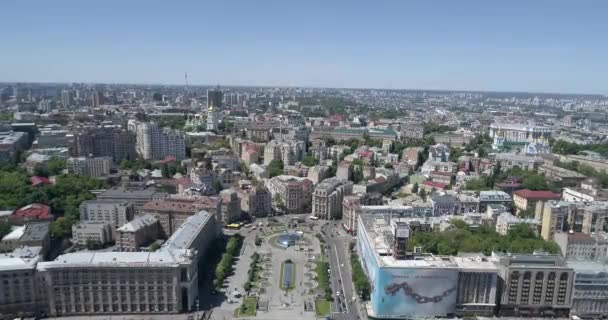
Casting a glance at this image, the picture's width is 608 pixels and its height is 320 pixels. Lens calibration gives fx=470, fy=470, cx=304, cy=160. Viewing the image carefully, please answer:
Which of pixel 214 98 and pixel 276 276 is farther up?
pixel 214 98

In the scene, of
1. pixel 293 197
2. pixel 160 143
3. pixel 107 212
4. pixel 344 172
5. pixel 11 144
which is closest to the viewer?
pixel 107 212

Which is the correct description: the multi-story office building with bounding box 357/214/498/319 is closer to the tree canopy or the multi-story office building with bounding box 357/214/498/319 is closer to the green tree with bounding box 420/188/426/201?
the tree canopy

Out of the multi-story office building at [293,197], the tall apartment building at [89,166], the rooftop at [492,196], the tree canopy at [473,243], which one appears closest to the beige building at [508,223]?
the tree canopy at [473,243]

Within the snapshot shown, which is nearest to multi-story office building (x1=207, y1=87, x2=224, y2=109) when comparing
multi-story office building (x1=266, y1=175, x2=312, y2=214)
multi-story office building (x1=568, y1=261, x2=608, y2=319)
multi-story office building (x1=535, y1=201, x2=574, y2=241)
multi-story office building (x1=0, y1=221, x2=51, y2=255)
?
multi-story office building (x1=266, y1=175, x2=312, y2=214)

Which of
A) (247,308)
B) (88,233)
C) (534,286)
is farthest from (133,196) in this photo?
(534,286)

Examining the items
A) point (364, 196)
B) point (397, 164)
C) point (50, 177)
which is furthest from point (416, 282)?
point (50, 177)

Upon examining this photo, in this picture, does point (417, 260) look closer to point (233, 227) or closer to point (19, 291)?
point (233, 227)

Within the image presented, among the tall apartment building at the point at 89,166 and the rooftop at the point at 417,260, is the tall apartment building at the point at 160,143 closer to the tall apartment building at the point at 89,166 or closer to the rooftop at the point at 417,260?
the tall apartment building at the point at 89,166
